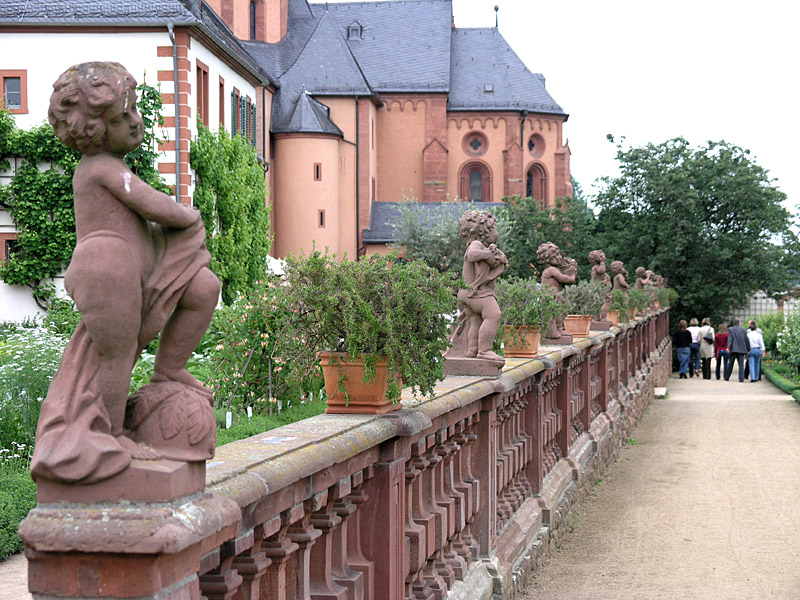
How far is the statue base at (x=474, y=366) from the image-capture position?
20.6 feet

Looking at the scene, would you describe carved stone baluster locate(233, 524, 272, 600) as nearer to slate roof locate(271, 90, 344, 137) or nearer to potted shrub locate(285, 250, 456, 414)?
potted shrub locate(285, 250, 456, 414)

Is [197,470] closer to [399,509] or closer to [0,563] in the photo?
[399,509]

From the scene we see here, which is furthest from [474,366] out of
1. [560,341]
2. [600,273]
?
[600,273]

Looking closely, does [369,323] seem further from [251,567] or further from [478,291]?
[478,291]

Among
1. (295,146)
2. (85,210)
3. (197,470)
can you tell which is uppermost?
(295,146)

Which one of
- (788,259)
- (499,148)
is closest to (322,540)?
(788,259)

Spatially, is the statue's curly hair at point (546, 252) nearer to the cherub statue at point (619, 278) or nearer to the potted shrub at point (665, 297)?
the cherub statue at point (619, 278)

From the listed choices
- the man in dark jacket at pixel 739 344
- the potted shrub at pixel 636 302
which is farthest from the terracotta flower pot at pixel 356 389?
the man in dark jacket at pixel 739 344

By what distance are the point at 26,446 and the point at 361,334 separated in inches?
212

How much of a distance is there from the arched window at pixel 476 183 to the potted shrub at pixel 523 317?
47.6 metres

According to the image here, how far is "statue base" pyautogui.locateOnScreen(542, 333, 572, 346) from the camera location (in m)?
10.5

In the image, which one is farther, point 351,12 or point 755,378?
point 351,12

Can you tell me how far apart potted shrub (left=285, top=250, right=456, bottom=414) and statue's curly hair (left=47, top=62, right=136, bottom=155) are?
7.10 ft

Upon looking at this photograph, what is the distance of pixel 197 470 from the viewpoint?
229cm
